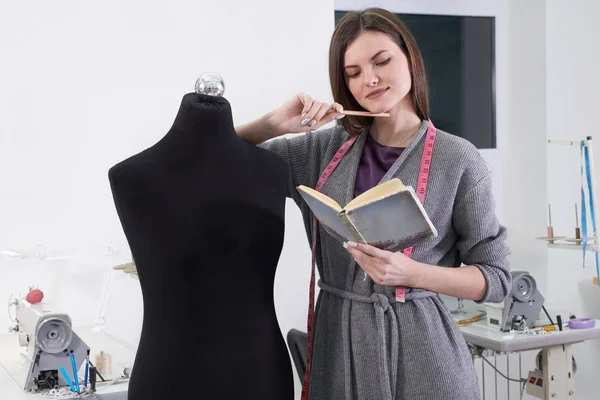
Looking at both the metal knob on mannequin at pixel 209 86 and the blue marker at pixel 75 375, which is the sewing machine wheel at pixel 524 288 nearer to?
the blue marker at pixel 75 375

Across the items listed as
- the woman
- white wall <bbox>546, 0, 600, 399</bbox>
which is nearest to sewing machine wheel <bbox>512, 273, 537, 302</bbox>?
white wall <bbox>546, 0, 600, 399</bbox>

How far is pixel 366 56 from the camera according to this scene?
57.5 inches

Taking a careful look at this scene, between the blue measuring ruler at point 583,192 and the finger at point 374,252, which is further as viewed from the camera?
the blue measuring ruler at point 583,192

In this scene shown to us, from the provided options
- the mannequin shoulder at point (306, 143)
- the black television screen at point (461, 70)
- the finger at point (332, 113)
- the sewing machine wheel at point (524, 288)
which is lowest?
the sewing machine wheel at point (524, 288)

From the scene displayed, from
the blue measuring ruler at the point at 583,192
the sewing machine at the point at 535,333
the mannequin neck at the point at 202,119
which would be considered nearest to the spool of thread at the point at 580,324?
the sewing machine at the point at 535,333

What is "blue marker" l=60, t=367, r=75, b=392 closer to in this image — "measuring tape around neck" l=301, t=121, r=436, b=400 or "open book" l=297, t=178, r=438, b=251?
"measuring tape around neck" l=301, t=121, r=436, b=400

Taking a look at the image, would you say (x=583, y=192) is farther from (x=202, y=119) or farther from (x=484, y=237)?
(x=202, y=119)

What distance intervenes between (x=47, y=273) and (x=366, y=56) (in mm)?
1649

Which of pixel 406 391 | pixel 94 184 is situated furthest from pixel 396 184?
pixel 94 184

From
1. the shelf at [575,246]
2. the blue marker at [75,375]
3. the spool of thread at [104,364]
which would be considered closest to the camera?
the blue marker at [75,375]

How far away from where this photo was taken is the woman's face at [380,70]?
1454 mm

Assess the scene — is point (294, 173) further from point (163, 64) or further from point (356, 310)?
point (163, 64)

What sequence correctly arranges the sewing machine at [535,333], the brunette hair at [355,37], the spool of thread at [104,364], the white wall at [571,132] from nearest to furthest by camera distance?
1. the brunette hair at [355,37]
2. the spool of thread at [104,364]
3. the sewing machine at [535,333]
4. the white wall at [571,132]

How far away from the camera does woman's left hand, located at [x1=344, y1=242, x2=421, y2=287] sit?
1258mm
